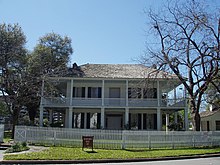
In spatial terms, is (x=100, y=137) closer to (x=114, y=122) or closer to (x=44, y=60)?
(x=114, y=122)

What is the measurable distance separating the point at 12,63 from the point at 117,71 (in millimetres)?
12976

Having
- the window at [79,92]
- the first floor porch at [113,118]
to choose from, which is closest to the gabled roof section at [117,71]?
the window at [79,92]

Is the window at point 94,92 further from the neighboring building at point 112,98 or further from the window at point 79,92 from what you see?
the window at point 79,92

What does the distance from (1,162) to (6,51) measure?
2142 cm

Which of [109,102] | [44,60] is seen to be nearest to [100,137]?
[109,102]

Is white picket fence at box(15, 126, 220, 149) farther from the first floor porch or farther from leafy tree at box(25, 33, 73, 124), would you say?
leafy tree at box(25, 33, 73, 124)

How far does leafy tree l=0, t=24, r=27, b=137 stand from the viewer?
2888 centimetres

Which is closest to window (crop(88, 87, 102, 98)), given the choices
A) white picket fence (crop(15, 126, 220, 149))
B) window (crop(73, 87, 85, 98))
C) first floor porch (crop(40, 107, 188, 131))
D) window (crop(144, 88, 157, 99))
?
window (crop(73, 87, 85, 98))

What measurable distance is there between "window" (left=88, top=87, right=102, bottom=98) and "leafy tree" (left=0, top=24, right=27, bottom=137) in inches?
309

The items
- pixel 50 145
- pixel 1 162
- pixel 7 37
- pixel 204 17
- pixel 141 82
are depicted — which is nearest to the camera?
pixel 1 162

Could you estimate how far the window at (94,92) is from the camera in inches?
1128

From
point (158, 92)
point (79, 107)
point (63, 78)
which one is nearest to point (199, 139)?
point (158, 92)

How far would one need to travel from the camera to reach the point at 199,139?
19078 millimetres

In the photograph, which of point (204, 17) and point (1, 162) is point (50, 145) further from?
point (204, 17)
